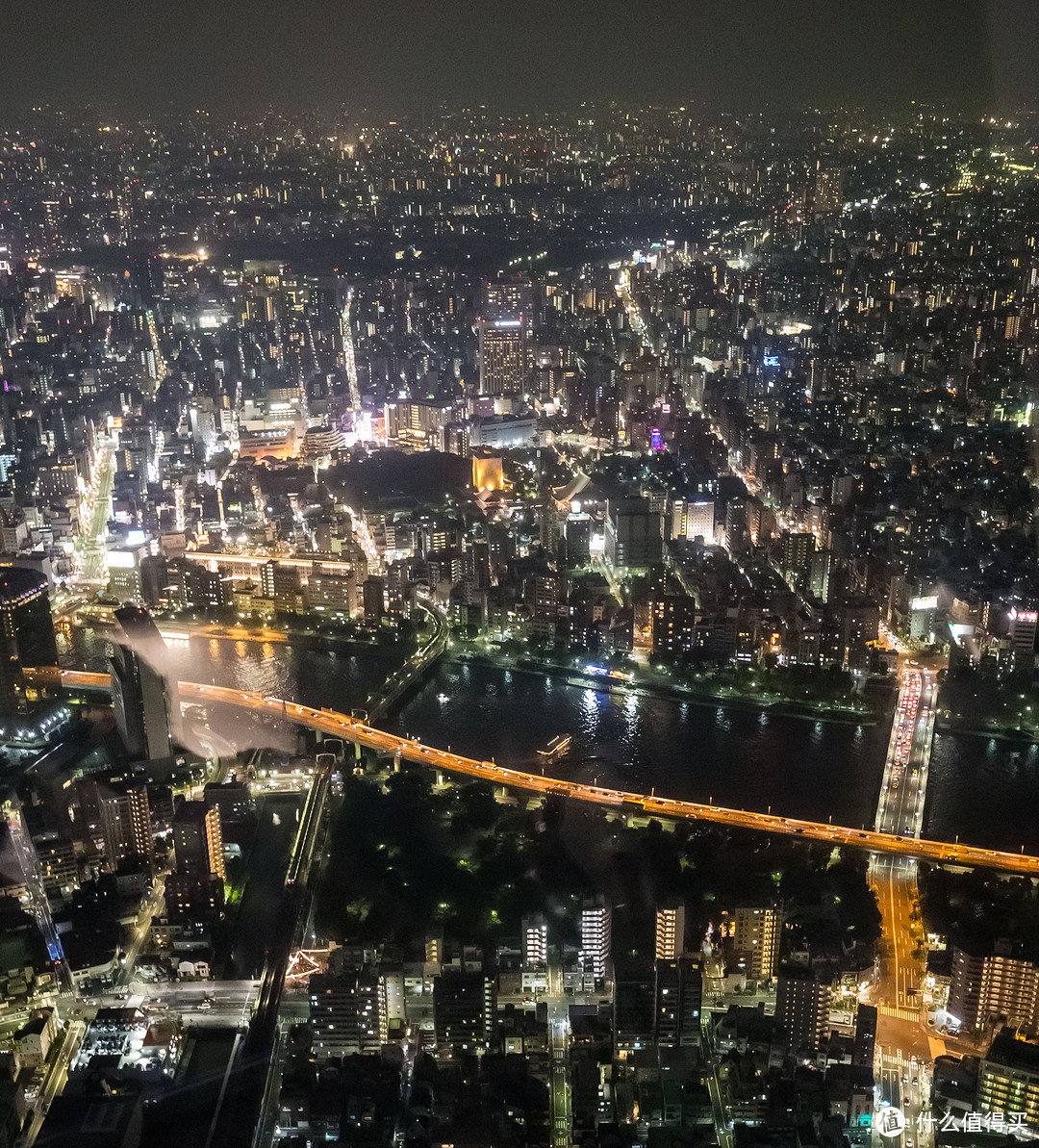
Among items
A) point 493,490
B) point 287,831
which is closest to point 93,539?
point 493,490

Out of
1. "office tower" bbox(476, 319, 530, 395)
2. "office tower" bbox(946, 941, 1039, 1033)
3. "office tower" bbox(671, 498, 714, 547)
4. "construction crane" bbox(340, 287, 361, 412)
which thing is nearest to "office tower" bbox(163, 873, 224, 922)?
"office tower" bbox(946, 941, 1039, 1033)

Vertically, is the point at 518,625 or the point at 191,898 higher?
the point at 518,625

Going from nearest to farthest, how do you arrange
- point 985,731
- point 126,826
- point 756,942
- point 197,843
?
point 756,942, point 197,843, point 126,826, point 985,731

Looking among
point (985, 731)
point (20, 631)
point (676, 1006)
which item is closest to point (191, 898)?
point (676, 1006)

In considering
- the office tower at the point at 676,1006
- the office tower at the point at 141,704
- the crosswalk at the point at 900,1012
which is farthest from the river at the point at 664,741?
the office tower at the point at 676,1006

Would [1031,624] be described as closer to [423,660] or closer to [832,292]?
[423,660]

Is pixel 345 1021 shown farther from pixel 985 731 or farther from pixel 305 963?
pixel 985 731

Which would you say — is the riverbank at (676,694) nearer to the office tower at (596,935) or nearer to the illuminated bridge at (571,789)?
the illuminated bridge at (571,789)
